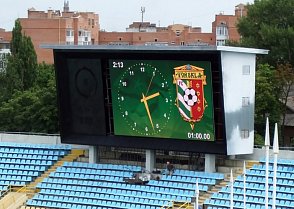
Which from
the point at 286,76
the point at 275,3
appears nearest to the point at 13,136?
the point at 286,76

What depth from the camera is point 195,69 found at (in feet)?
82.9

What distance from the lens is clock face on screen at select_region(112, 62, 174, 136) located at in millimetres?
26094

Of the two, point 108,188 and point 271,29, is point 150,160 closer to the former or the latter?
point 108,188

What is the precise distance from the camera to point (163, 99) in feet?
85.6

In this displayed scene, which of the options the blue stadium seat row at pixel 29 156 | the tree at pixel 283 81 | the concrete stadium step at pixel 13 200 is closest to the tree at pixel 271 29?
the tree at pixel 283 81

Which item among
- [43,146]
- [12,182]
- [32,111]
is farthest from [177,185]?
[32,111]

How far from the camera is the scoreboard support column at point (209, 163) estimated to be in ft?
86.4

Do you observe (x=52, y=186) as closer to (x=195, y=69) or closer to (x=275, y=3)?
(x=195, y=69)

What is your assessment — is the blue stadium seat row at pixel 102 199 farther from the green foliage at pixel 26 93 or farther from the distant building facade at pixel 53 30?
the distant building facade at pixel 53 30

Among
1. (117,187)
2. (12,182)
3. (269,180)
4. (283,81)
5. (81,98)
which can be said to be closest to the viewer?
(269,180)

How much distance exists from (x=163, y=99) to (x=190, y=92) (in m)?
1.06

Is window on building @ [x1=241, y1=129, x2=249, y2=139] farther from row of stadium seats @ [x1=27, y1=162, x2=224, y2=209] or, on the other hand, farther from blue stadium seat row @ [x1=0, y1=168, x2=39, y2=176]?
blue stadium seat row @ [x1=0, y1=168, x2=39, y2=176]

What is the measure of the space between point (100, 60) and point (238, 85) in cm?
497

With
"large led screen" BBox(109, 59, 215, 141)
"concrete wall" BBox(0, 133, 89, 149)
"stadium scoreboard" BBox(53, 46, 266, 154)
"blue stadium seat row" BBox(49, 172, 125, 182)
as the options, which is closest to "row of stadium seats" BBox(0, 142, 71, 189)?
"concrete wall" BBox(0, 133, 89, 149)
